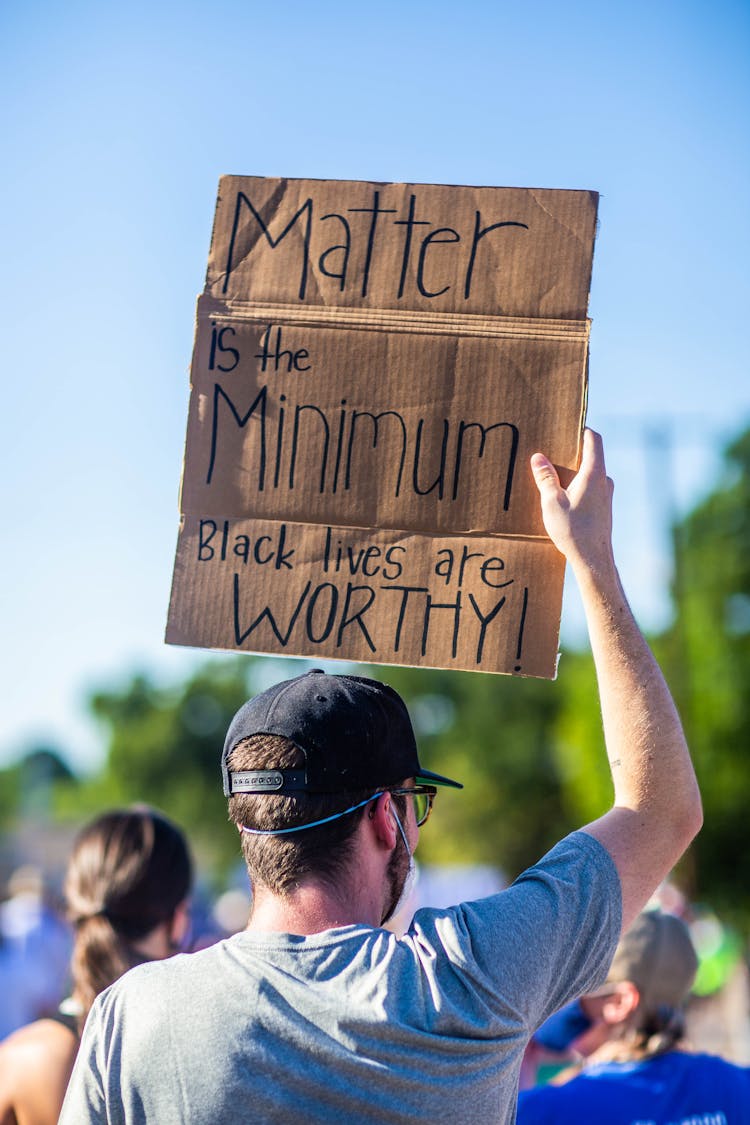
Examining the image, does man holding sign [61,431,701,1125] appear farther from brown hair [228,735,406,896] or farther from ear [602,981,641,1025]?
ear [602,981,641,1025]

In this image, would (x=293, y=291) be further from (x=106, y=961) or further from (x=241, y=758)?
(x=106, y=961)

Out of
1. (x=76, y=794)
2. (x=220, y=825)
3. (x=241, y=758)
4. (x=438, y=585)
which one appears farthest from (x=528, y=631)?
(x=76, y=794)

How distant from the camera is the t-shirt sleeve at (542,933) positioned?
1872mm

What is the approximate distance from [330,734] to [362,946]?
34 centimetres

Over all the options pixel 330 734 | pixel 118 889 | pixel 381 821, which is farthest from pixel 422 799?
pixel 118 889

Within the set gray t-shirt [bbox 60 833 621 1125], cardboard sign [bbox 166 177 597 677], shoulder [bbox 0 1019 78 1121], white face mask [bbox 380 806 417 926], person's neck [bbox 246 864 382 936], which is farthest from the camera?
shoulder [bbox 0 1019 78 1121]

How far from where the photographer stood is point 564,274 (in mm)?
2570

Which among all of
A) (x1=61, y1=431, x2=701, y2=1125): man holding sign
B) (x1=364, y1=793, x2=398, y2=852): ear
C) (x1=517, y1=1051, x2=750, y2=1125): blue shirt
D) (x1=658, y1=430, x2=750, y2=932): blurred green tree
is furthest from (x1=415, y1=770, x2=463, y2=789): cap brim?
(x1=658, y1=430, x2=750, y2=932): blurred green tree

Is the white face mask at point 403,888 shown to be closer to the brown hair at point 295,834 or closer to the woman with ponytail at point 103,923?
the brown hair at point 295,834

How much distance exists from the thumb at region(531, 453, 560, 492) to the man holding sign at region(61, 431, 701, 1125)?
1.14 ft

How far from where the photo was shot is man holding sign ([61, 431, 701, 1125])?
72.0 inches

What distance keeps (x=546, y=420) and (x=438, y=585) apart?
1.36 feet

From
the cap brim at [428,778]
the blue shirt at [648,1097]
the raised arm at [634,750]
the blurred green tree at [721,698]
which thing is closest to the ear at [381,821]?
the cap brim at [428,778]

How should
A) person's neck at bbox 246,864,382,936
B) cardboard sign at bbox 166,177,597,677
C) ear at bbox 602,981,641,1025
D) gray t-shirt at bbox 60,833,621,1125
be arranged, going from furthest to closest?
1. ear at bbox 602,981,641,1025
2. cardboard sign at bbox 166,177,597,677
3. person's neck at bbox 246,864,382,936
4. gray t-shirt at bbox 60,833,621,1125
